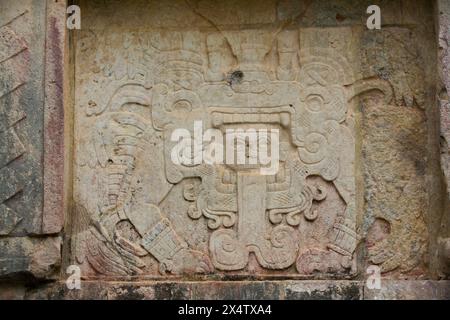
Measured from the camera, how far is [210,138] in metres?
7.37

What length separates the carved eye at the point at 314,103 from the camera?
7.38 meters

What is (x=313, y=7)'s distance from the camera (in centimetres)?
747

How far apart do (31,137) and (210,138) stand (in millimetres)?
1244

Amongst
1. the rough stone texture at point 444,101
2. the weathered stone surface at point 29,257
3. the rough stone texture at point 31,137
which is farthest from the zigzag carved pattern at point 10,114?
the rough stone texture at point 444,101

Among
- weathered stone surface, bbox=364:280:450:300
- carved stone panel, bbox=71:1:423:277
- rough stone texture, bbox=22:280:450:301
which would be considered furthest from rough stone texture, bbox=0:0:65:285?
weathered stone surface, bbox=364:280:450:300

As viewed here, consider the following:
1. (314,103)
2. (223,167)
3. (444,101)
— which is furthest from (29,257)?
(444,101)

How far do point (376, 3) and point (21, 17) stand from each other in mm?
2491

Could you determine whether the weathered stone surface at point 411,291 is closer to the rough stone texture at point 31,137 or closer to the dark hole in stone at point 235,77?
the dark hole in stone at point 235,77

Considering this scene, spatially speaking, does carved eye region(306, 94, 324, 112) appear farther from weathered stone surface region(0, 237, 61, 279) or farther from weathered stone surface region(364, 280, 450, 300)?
weathered stone surface region(0, 237, 61, 279)

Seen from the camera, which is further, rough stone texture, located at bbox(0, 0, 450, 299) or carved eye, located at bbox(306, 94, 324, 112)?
carved eye, located at bbox(306, 94, 324, 112)

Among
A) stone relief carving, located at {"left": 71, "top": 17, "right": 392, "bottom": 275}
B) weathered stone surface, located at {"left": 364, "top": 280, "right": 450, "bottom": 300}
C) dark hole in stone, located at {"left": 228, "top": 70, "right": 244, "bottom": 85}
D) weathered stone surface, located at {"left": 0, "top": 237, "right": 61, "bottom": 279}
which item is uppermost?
dark hole in stone, located at {"left": 228, "top": 70, "right": 244, "bottom": 85}

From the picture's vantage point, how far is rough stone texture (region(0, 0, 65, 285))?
7.01 meters

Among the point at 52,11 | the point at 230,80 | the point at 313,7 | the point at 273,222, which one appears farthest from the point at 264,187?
the point at 52,11

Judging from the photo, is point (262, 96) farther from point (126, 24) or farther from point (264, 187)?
point (126, 24)
